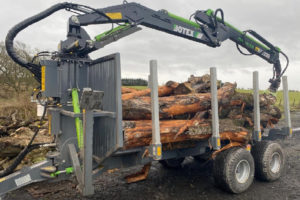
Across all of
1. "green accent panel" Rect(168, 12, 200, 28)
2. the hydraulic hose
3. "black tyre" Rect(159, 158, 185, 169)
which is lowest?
"black tyre" Rect(159, 158, 185, 169)

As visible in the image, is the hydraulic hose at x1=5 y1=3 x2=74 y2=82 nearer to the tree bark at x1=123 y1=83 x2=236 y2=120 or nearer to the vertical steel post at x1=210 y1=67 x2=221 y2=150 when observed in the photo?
the tree bark at x1=123 y1=83 x2=236 y2=120

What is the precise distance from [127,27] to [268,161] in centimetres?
414

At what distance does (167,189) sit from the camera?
17.1 ft

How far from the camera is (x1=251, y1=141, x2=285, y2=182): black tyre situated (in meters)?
5.54

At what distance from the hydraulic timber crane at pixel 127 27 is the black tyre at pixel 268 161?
116 inches

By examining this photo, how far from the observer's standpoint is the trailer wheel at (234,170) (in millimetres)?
4812

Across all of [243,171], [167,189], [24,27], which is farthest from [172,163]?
[24,27]

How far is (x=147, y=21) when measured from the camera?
548 centimetres

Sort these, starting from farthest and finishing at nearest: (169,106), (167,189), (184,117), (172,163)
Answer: (172,163) < (167,189) < (184,117) < (169,106)

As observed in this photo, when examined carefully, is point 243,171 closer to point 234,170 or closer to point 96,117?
point 234,170

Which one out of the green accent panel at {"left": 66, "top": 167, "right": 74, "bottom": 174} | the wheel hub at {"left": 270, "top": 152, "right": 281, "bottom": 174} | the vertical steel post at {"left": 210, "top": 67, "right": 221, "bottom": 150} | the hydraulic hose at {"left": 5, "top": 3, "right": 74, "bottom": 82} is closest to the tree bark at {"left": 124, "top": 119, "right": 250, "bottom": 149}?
the vertical steel post at {"left": 210, "top": 67, "right": 221, "bottom": 150}

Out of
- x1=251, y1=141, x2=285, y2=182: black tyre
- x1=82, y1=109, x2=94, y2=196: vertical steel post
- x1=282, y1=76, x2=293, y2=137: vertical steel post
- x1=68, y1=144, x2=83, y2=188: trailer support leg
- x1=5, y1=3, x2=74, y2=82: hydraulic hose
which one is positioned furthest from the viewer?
x1=282, y1=76, x2=293, y2=137: vertical steel post

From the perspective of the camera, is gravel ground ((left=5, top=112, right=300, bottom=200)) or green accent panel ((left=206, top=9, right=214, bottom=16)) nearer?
gravel ground ((left=5, top=112, right=300, bottom=200))

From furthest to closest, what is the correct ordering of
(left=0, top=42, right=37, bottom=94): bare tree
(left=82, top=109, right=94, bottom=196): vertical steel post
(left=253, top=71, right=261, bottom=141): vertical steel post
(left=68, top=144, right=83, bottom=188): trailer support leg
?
(left=0, top=42, right=37, bottom=94): bare tree → (left=253, top=71, right=261, bottom=141): vertical steel post → (left=68, top=144, right=83, bottom=188): trailer support leg → (left=82, top=109, right=94, bottom=196): vertical steel post
